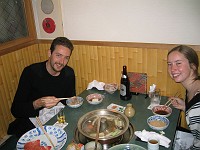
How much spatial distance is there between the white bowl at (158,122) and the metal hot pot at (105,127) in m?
0.22

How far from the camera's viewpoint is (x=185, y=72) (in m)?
1.90

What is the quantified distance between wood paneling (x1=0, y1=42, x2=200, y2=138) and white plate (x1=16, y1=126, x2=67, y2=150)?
138cm

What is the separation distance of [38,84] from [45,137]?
942 millimetres

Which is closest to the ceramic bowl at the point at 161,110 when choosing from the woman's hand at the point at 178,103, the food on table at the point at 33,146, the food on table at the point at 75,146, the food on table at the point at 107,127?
the woman's hand at the point at 178,103

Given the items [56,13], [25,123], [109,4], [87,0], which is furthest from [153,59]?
[25,123]

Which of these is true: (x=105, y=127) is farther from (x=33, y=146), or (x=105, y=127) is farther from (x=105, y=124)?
(x=33, y=146)

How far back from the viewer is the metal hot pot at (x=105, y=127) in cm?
159

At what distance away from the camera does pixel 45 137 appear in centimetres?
173

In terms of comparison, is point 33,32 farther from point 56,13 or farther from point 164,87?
point 164,87

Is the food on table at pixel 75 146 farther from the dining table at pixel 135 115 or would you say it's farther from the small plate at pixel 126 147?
the small plate at pixel 126 147

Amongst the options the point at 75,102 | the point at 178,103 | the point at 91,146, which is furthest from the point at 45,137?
the point at 178,103

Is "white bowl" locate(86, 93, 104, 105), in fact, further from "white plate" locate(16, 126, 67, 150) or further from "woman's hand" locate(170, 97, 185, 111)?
"woman's hand" locate(170, 97, 185, 111)

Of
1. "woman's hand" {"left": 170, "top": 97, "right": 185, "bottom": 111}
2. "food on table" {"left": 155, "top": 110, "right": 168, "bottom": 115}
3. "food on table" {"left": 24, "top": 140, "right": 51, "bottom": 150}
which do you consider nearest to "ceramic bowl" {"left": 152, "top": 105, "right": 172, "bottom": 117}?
"food on table" {"left": 155, "top": 110, "right": 168, "bottom": 115}

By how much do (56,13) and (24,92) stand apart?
1348 millimetres
